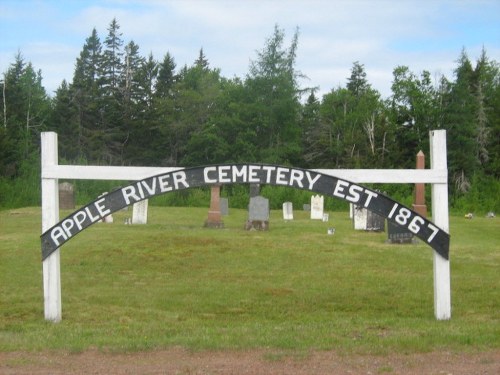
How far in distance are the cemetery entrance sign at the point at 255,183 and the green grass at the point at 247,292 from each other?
897mm

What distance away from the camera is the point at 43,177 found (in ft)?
28.9

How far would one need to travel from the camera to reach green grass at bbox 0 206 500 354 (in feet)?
24.6

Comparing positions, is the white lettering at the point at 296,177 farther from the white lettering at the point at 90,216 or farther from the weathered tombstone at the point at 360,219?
the weathered tombstone at the point at 360,219

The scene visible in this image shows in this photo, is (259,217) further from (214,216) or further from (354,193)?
(354,193)

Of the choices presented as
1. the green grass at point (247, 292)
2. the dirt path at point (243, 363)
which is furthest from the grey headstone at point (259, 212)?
the dirt path at point (243, 363)

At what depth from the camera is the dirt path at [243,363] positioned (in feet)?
20.4

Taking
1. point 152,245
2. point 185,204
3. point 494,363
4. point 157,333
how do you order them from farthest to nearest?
point 185,204 → point 152,245 → point 157,333 → point 494,363

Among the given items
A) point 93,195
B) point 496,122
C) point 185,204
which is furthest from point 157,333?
point 496,122

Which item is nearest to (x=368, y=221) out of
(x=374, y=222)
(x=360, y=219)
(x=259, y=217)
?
(x=374, y=222)

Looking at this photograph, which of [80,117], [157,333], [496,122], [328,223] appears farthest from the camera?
[80,117]

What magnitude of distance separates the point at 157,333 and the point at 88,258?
8297mm

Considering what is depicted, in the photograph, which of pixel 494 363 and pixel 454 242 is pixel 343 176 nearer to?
pixel 494 363

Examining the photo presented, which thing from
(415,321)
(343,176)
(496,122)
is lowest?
(415,321)

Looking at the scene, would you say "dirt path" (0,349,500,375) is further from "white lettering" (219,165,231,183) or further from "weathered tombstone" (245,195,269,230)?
"weathered tombstone" (245,195,269,230)
